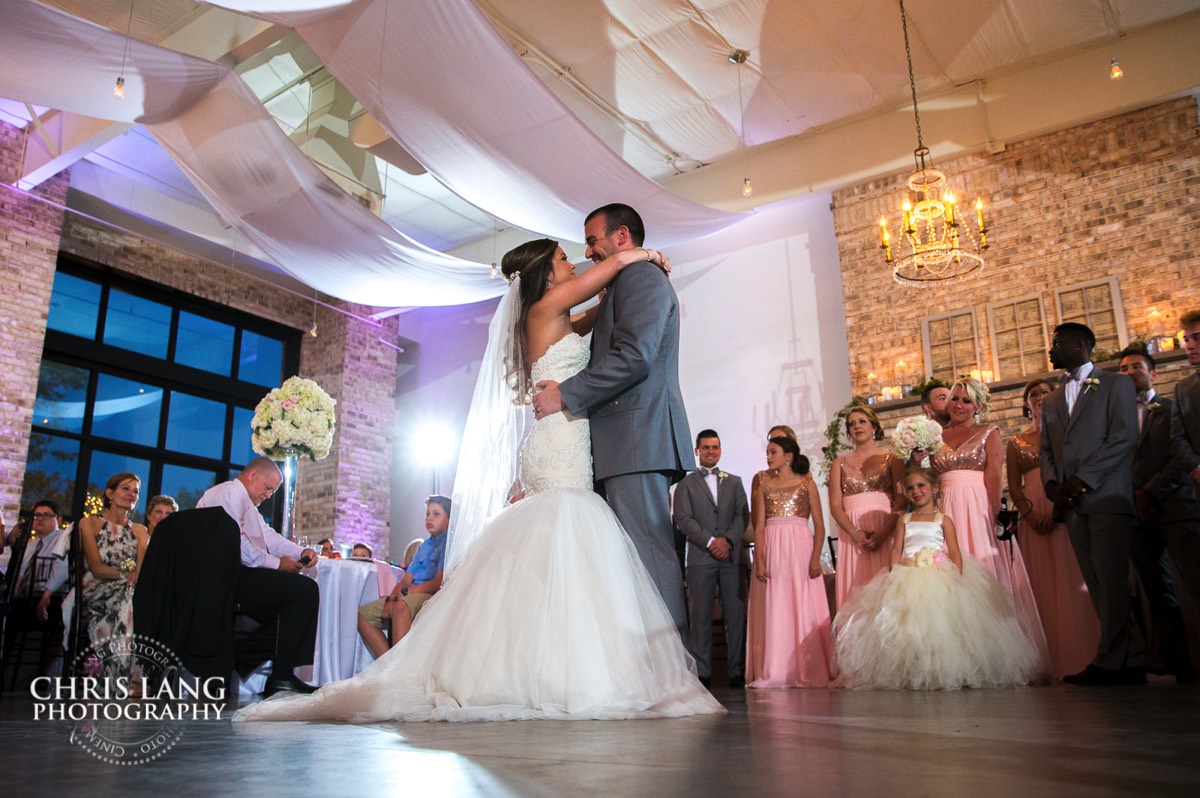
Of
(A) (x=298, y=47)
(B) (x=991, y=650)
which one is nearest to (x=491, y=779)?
(B) (x=991, y=650)

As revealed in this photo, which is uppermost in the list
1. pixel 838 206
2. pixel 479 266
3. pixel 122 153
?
pixel 122 153

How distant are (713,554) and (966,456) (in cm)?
176

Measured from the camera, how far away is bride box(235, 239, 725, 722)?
6.73 ft

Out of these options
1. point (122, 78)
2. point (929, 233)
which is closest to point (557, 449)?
point (122, 78)

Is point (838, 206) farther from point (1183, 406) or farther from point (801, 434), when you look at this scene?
point (1183, 406)

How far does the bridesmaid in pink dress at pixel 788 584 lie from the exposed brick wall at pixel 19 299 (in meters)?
7.07

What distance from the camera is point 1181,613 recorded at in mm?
4191

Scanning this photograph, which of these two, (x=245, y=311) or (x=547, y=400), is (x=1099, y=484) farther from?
(x=245, y=311)

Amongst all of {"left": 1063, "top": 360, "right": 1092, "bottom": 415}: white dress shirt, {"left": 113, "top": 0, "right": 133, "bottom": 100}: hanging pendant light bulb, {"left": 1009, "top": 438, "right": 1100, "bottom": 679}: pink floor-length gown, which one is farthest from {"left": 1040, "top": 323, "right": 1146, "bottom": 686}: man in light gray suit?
{"left": 113, "top": 0, "right": 133, "bottom": 100}: hanging pendant light bulb

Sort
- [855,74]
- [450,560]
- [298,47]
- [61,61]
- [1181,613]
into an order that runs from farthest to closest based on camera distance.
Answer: [855,74]
[298,47]
[61,61]
[1181,613]
[450,560]

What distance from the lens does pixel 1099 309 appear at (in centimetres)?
800

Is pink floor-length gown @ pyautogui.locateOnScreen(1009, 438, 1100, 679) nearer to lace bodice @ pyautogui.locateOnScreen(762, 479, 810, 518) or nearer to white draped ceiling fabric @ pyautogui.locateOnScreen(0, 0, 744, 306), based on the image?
lace bodice @ pyautogui.locateOnScreen(762, 479, 810, 518)

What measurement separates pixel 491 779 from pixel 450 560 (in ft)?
6.35

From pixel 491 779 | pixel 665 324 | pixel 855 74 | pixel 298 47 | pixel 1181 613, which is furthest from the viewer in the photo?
pixel 855 74
